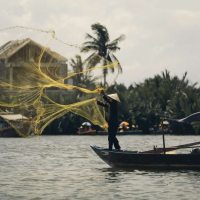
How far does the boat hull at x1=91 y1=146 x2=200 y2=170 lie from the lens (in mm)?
19750

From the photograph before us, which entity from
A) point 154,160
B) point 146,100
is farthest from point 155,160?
point 146,100

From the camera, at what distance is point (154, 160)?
2011 centimetres

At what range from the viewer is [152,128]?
214 ft

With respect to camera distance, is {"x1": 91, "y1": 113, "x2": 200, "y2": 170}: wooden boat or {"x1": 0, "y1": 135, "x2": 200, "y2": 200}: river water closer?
{"x1": 0, "y1": 135, "x2": 200, "y2": 200}: river water

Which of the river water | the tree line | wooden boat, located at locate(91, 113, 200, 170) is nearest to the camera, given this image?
the river water

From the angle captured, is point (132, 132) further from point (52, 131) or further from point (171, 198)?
point (171, 198)

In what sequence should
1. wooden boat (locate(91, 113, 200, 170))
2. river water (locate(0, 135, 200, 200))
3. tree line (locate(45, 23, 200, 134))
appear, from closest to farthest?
river water (locate(0, 135, 200, 200))
wooden boat (locate(91, 113, 200, 170))
tree line (locate(45, 23, 200, 134))

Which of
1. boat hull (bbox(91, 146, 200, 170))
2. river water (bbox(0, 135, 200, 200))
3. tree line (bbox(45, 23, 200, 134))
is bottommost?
river water (bbox(0, 135, 200, 200))

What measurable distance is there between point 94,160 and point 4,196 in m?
11.1

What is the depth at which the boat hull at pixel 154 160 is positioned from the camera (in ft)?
64.8

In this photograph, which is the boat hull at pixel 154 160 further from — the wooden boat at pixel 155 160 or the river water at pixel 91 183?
the river water at pixel 91 183

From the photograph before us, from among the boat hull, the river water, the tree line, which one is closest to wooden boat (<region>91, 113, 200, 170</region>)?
the boat hull

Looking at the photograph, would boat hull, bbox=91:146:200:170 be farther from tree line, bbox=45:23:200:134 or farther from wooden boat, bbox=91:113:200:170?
tree line, bbox=45:23:200:134

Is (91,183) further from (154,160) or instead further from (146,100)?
(146,100)
